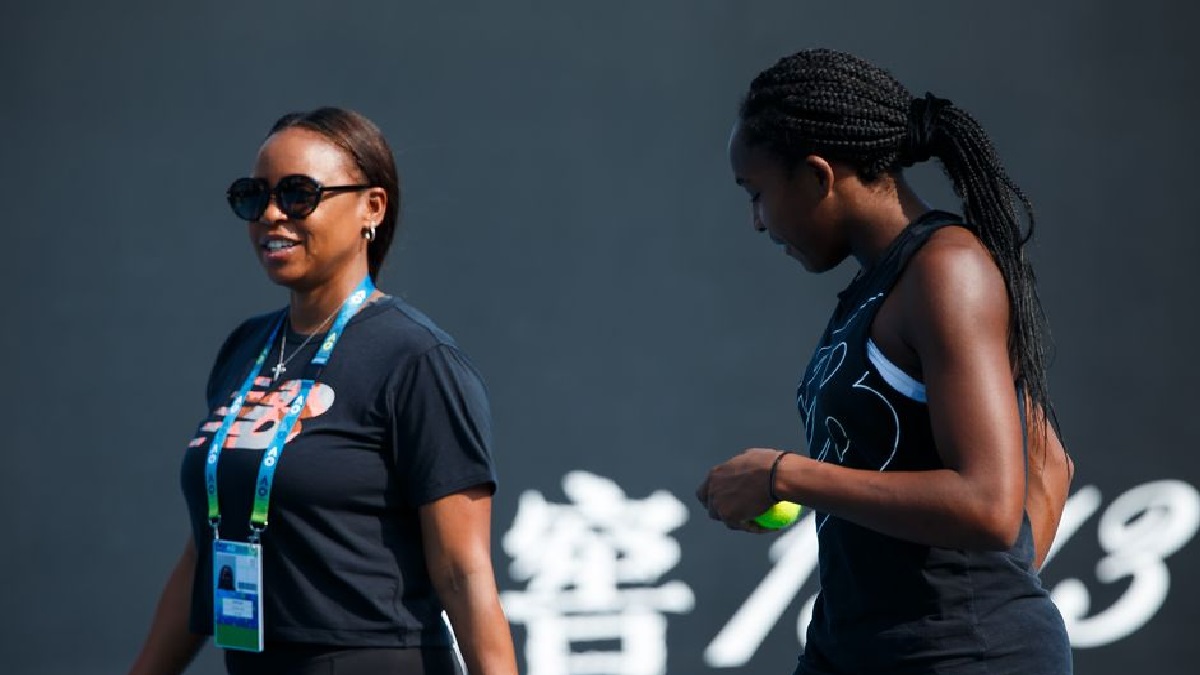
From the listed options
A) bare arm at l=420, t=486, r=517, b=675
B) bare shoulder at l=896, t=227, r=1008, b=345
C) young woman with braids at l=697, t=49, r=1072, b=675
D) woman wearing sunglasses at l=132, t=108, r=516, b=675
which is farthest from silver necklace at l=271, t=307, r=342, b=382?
bare shoulder at l=896, t=227, r=1008, b=345

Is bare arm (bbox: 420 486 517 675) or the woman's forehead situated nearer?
bare arm (bbox: 420 486 517 675)

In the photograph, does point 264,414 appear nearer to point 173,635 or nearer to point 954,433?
point 173,635

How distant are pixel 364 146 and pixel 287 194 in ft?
0.48

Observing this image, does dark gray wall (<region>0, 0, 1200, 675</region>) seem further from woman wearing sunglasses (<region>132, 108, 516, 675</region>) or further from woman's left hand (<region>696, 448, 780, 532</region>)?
woman's left hand (<region>696, 448, 780, 532</region>)

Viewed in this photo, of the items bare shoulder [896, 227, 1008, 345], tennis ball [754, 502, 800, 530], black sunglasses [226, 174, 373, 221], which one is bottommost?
tennis ball [754, 502, 800, 530]

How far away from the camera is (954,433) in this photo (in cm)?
155

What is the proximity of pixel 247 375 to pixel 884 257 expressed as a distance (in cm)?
95

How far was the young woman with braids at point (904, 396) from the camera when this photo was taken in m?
1.56

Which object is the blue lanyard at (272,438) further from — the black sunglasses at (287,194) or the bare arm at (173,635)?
the bare arm at (173,635)

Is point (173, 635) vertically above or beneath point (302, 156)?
beneath

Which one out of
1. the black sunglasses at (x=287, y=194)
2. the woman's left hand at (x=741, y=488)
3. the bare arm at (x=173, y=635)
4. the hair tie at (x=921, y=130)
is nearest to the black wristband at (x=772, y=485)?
the woman's left hand at (x=741, y=488)

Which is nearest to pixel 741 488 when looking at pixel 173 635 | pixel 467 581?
pixel 467 581

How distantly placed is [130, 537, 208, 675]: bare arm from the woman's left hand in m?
0.91

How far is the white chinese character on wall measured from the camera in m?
4.20
